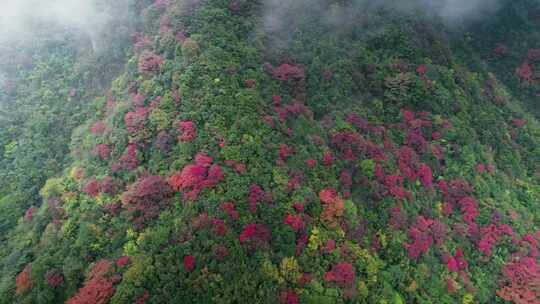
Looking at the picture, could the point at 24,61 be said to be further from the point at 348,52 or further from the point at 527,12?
the point at 527,12

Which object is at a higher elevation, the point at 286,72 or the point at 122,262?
the point at 286,72

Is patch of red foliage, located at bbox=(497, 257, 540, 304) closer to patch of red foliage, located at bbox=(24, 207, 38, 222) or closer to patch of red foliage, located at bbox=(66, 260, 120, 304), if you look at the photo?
patch of red foliage, located at bbox=(66, 260, 120, 304)

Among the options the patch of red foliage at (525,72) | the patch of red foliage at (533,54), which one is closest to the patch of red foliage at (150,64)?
the patch of red foliage at (525,72)

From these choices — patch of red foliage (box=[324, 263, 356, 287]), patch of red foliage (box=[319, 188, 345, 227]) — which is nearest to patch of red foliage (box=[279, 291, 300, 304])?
patch of red foliage (box=[324, 263, 356, 287])

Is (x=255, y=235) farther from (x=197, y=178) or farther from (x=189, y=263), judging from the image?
(x=197, y=178)

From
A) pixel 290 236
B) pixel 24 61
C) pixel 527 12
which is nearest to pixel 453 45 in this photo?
pixel 527 12

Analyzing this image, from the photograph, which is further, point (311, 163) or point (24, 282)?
point (311, 163)

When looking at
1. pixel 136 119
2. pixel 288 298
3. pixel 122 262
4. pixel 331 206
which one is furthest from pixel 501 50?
pixel 122 262
